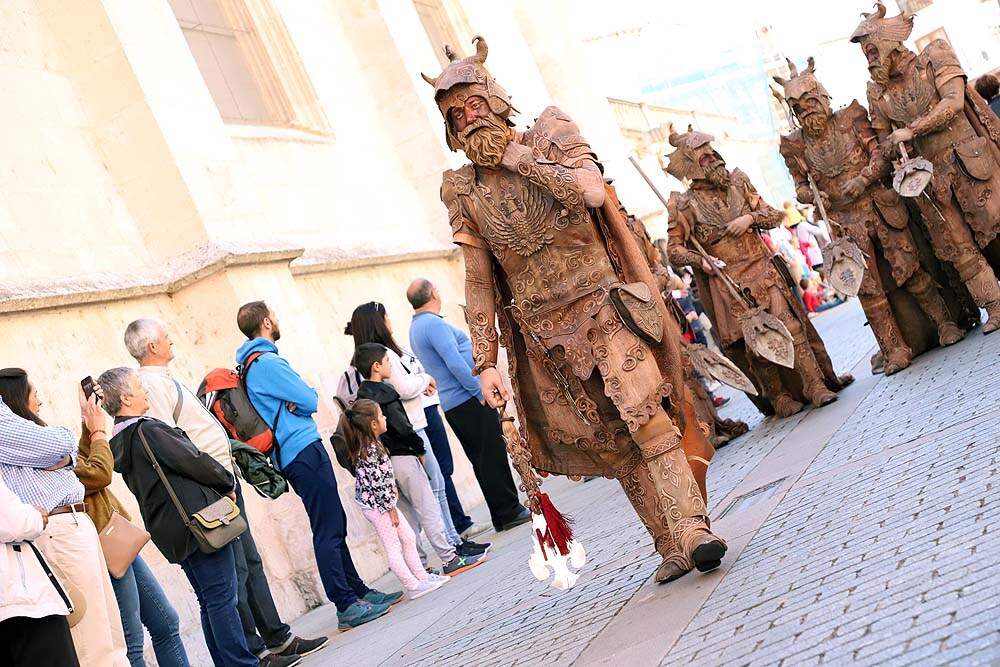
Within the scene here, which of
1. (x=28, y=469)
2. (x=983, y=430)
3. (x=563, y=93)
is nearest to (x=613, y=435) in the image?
(x=983, y=430)

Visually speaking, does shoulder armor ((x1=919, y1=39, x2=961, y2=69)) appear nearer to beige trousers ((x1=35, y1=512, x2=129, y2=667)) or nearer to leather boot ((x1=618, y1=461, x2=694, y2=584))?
leather boot ((x1=618, y1=461, x2=694, y2=584))

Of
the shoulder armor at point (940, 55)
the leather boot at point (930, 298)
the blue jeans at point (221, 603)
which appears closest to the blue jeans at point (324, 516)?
the blue jeans at point (221, 603)

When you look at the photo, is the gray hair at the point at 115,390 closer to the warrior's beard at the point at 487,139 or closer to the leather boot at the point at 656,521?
the warrior's beard at the point at 487,139

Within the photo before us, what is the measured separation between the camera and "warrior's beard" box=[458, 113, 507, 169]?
603 centimetres

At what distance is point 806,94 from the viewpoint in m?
10.5

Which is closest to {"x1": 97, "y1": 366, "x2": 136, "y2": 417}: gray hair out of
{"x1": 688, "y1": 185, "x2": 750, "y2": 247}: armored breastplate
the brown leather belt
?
the brown leather belt

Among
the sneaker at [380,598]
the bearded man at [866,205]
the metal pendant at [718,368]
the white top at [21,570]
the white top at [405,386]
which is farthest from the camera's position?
the bearded man at [866,205]

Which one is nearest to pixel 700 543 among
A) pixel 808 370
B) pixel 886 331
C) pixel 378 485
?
pixel 378 485

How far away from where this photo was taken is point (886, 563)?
466cm

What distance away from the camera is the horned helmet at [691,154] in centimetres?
1080

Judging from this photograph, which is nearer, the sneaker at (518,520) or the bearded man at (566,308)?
the bearded man at (566,308)

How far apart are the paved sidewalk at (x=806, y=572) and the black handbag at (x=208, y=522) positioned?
0.98 m

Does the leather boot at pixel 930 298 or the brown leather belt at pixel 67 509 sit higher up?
the brown leather belt at pixel 67 509

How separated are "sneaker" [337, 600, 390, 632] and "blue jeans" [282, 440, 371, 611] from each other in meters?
0.05
